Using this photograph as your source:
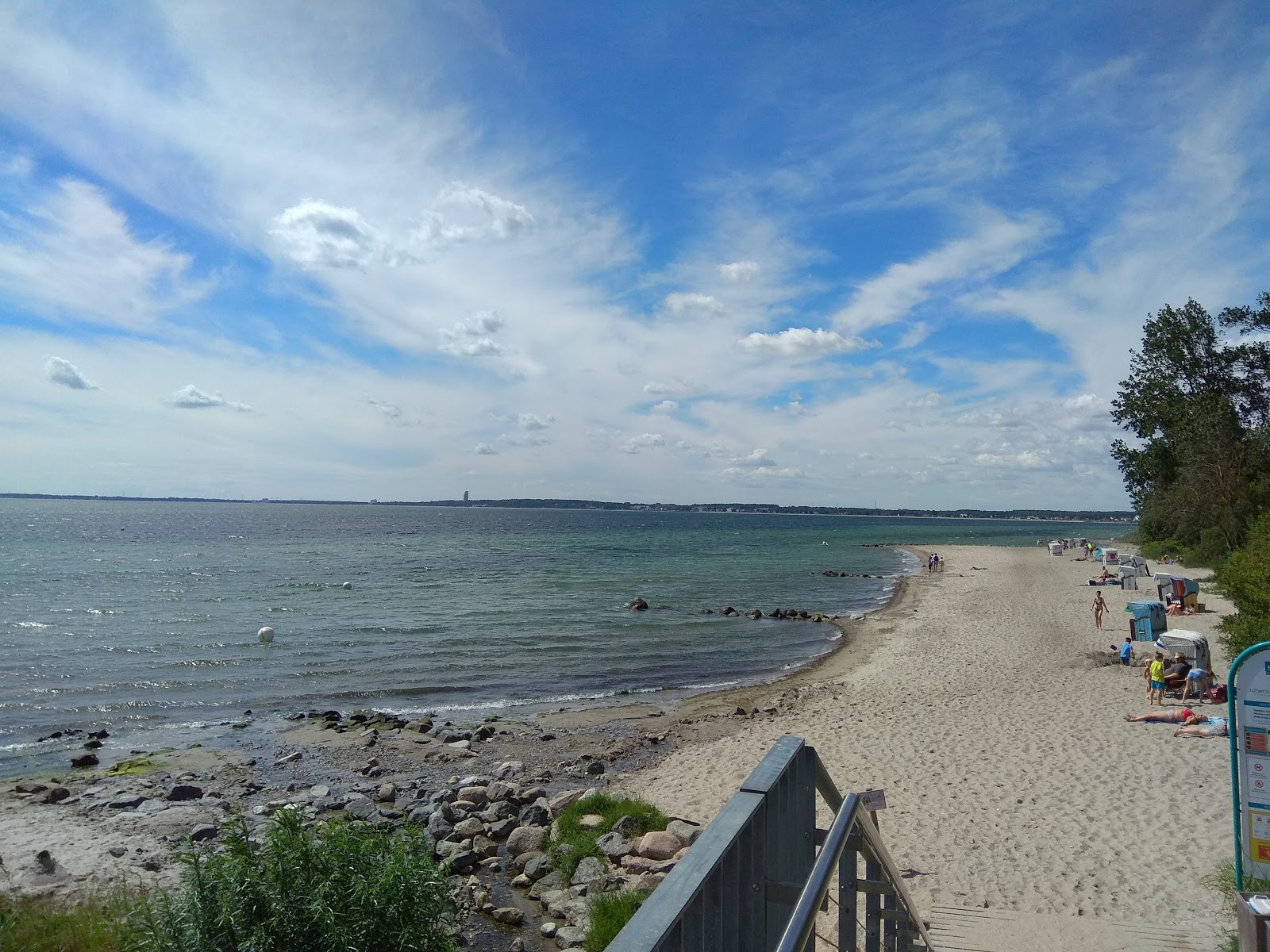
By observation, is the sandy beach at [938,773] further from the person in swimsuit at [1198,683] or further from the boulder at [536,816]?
the boulder at [536,816]

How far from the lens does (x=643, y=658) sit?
2606cm

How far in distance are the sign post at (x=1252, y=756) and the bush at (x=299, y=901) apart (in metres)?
6.48

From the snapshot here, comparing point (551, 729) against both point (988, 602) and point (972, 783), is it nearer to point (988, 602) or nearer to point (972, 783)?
point (972, 783)

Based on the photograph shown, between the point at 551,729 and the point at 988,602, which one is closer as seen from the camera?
the point at 551,729

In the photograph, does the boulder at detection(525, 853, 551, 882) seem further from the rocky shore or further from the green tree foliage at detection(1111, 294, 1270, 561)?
the green tree foliage at detection(1111, 294, 1270, 561)

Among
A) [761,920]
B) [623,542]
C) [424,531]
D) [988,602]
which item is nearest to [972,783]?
[761,920]

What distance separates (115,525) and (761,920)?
155m

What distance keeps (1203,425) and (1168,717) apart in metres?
30.6

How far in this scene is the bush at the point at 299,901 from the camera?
5.17 m

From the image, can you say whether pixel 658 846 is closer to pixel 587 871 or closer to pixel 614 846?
pixel 614 846

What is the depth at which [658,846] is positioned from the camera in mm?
9508

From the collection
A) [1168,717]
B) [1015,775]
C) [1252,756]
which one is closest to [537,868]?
[1015,775]

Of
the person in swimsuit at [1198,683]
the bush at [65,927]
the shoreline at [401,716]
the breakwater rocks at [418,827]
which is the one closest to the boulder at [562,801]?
the breakwater rocks at [418,827]

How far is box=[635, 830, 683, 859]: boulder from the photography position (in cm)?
941
